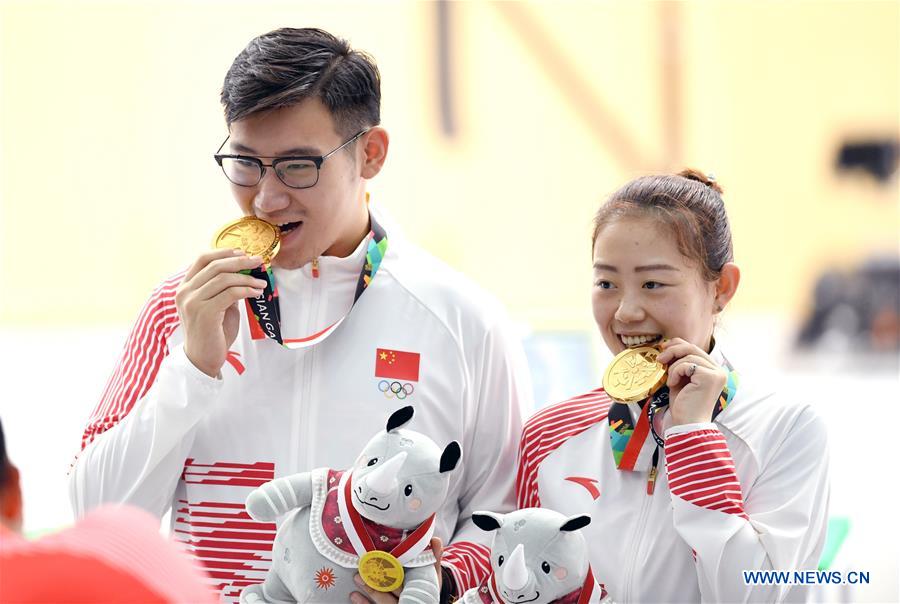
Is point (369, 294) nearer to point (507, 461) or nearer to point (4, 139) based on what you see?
point (507, 461)

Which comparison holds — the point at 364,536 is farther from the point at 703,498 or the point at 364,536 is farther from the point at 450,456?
the point at 703,498

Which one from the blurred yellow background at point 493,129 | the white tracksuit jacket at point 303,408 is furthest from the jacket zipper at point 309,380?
the blurred yellow background at point 493,129

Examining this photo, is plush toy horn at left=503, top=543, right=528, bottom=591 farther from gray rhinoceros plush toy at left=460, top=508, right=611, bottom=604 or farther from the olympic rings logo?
the olympic rings logo

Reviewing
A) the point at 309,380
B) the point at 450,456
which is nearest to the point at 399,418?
the point at 450,456

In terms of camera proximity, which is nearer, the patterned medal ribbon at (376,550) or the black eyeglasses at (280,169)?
the patterned medal ribbon at (376,550)

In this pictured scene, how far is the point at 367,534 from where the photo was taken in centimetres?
198

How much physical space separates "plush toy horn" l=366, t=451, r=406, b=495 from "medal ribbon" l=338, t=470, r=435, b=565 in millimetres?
95

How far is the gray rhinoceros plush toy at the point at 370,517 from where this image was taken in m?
1.95

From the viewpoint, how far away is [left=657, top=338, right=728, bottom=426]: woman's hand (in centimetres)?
212

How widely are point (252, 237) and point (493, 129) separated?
435 inches

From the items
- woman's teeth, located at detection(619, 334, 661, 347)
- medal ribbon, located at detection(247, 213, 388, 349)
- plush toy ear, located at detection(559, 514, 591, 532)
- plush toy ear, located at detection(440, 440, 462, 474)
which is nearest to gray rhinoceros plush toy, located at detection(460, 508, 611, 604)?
plush toy ear, located at detection(559, 514, 591, 532)

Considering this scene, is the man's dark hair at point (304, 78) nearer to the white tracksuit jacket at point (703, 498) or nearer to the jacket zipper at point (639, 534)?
the white tracksuit jacket at point (703, 498)

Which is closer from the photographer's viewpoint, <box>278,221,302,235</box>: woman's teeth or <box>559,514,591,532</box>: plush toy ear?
<box>559,514,591,532</box>: plush toy ear

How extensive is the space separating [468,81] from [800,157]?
424 cm
